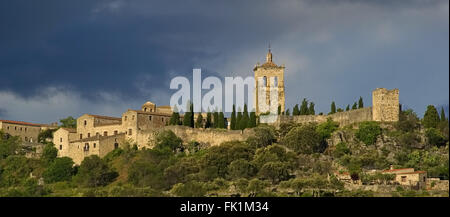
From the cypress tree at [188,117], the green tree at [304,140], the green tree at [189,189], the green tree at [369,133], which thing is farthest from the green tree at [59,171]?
the green tree at [369,133]

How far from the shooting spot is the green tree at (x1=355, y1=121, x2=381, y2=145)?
271 ft

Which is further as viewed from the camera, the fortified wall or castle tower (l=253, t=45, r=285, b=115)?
castle tower (l=253, t=45, r=285, b=115)

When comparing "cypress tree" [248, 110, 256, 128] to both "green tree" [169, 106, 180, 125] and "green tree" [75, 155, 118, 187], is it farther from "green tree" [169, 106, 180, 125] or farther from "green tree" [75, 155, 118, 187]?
"green tree" [75, 155, 118, 187]

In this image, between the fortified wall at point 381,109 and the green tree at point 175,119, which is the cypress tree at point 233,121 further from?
the fortified wall at point 381,109

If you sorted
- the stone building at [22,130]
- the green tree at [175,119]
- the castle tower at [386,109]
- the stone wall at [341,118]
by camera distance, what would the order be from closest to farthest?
the castle tower at [386,109] < the stone wall at [341,118] < the green tree at [175,119] < the stone building at [22,130]

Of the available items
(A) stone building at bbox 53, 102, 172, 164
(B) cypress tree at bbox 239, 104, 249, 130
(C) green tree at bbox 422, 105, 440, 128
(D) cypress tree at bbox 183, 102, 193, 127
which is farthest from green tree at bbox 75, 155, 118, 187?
(C) green tree at bbox 422, 105, 440, 128

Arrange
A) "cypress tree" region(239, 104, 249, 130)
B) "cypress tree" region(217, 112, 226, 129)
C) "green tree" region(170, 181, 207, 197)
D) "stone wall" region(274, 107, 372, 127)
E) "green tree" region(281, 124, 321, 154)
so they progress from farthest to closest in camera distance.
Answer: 1. "cypress tree" region(217, 112, 226, 129)
2. "cypress tree" region(239, 104, 249, 130)
3. "stone wall" region(274, 107, 372, 127)
4. "green tree" region(281, 124, 321, 154)
5. "green tree" region(170, 181, 207, 197)

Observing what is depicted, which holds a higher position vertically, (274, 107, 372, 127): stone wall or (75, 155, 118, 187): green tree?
(274, 107, 372, 127): stone wall

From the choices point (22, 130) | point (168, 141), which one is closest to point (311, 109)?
point (168, 141)

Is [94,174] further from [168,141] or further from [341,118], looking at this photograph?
[341,118]

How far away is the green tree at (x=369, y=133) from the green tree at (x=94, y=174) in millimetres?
18834

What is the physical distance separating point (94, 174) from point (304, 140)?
16.0 m

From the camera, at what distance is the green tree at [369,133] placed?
82.6m

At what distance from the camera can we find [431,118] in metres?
84.3
